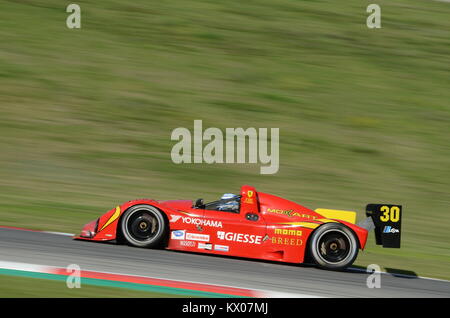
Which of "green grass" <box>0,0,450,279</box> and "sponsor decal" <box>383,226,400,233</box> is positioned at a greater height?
"green grass" <box>0,0,450,279</box>

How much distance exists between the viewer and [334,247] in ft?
29.0

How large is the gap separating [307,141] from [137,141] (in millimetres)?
4404

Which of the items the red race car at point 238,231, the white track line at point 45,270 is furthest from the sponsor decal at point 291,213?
the white track line at point 45,270

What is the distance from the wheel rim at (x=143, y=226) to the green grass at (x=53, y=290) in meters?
1.68

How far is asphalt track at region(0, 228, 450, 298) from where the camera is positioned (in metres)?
7.65

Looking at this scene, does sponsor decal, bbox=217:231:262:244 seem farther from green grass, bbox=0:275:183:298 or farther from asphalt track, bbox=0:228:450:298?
green grass, bbox=0:275:183:298

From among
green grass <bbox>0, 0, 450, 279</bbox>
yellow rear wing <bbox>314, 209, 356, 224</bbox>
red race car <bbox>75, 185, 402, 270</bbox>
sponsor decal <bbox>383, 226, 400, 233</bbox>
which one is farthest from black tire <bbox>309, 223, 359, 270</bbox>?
green grass <bbox>0, 0, 450, 279</bbox>

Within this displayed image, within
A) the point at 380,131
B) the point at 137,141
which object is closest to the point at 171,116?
the point at 137,141

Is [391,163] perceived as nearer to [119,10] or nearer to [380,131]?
[380,131]

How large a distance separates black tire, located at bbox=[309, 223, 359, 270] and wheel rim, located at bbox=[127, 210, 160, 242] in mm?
2070

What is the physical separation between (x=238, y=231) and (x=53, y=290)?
8.98 feet

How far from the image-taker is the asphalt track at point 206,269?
765 centimetres

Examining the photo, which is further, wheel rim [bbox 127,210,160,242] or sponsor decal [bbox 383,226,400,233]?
sponsor decal [bbox 383,226,400,233]

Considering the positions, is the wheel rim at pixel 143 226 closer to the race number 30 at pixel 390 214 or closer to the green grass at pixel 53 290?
the green grass at pixel 53 290
